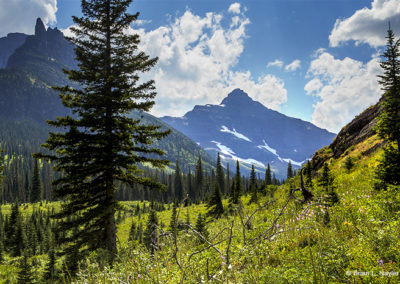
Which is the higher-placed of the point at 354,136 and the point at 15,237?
the point at 354,136

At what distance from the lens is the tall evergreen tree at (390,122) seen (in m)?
6.96

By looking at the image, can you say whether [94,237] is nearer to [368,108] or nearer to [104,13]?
[104,13]

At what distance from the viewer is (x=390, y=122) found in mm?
9375

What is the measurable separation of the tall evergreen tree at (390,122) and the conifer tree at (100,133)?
9.81 metres

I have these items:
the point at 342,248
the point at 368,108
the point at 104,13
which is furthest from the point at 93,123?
the point at 368,108

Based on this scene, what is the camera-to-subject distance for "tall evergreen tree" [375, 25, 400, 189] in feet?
22.8

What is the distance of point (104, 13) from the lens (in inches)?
522

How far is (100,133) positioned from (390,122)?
13891 millimetres

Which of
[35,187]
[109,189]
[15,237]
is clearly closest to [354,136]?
[109,189]

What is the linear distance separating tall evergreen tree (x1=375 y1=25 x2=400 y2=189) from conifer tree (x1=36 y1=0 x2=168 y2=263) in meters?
9.81

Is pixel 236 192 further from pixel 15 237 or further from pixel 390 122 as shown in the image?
pixel 15 237

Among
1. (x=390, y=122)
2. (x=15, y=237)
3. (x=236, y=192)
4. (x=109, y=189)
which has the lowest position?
(x=15, y=237)

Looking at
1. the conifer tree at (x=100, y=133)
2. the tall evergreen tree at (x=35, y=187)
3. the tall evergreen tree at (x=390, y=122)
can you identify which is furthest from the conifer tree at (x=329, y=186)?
the tall evergreen tree at (x=35, y=187)

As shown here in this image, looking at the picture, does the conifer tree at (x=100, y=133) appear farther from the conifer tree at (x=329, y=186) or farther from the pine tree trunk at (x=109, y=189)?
the conifer tree at (x=329, y=186)
